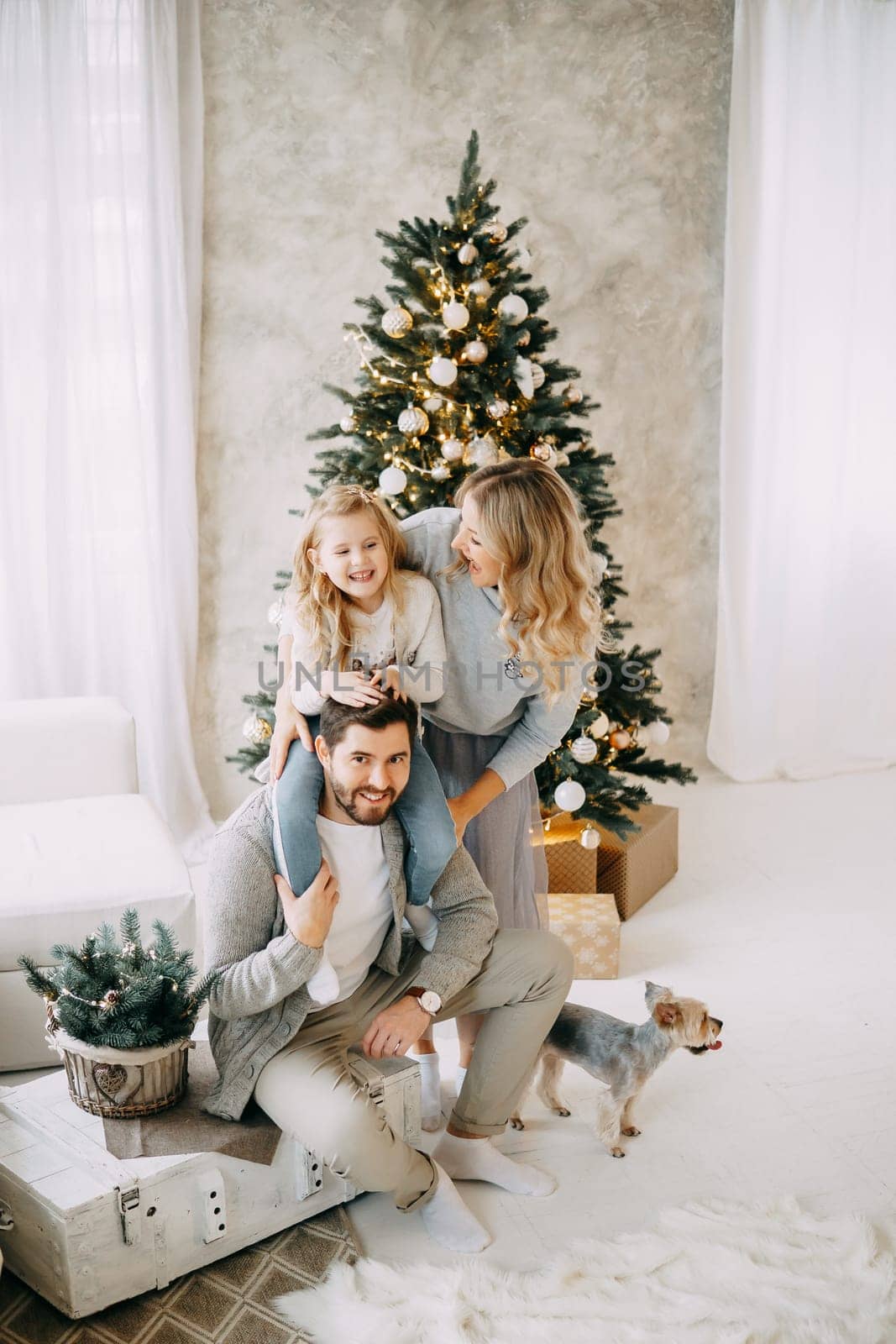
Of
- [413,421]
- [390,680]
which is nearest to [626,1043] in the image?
[390,680]

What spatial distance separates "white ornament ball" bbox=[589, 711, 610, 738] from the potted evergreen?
56.0 inches

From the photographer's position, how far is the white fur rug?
1716 mm

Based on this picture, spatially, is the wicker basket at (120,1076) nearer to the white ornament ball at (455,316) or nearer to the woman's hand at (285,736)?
the woman's hand at (285,736)

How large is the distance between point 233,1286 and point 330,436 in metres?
2.09

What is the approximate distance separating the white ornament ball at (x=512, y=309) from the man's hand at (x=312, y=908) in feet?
5.36

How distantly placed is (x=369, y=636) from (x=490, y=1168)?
98 centimetres

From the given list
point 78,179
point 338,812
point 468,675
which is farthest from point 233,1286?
point 78,179

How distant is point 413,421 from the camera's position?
3025mm

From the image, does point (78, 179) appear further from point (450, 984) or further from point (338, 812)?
point (450, 984)

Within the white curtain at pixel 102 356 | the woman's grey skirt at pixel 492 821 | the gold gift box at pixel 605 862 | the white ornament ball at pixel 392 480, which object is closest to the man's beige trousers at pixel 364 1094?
the woman's grey skirt at pixel 492 821

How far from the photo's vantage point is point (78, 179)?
11.6 ft

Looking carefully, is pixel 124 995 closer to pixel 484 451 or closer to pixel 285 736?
pixel 285 736

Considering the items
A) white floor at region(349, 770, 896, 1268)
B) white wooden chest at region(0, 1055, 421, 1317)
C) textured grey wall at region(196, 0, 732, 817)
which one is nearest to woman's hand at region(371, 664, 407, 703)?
white wooden chest at region(0, 1055, 421, 1317)

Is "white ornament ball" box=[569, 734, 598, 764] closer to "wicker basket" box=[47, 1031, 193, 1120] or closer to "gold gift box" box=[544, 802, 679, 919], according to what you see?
"gold gift box" box=[544, 802, 679, 919]
